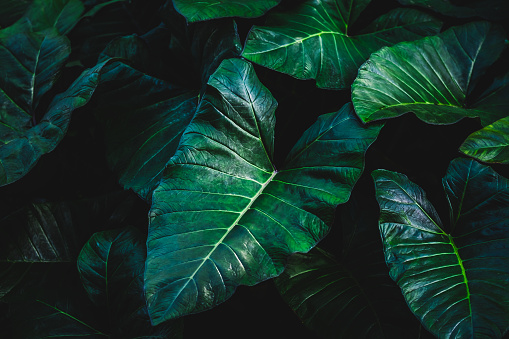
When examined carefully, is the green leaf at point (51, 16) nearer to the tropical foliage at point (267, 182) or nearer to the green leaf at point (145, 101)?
the tropical foliage at point (267, 182)

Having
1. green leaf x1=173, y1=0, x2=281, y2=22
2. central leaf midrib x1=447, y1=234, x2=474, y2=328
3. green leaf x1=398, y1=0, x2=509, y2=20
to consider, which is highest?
green leaf x1=173, y1=0, x2=281, y2=22

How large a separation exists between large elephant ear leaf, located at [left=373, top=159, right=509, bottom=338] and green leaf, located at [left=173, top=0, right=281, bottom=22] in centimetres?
55

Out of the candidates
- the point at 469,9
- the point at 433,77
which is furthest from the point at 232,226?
the point at 469,9

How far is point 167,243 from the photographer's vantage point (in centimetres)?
96

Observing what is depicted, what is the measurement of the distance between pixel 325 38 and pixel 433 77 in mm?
313

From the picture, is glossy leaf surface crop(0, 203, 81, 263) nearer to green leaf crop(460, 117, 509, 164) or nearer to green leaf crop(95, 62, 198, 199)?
green leaf crop(95, 62, 198, 199)

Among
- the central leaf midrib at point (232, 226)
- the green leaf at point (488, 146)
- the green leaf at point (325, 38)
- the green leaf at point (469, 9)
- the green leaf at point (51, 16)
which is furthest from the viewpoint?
the green leaf at point (51, 16)

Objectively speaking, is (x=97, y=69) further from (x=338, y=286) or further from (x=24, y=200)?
(x=338, y=286)

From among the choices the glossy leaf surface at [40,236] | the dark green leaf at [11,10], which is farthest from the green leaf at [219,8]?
the dark green leaf at [11,10]

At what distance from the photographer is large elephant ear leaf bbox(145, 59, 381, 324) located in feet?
2.91

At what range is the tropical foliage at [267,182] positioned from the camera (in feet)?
3.15

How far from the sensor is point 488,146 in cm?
100

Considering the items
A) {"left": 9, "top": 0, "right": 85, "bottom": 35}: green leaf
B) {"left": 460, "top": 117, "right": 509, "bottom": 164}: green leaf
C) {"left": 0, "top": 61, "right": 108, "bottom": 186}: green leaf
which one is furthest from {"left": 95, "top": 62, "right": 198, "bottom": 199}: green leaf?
{"left": 460, "top": 117, "right": 509, "bottom": 164}: green leaf

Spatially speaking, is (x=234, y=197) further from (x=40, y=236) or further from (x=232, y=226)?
(x=40, y=236)
